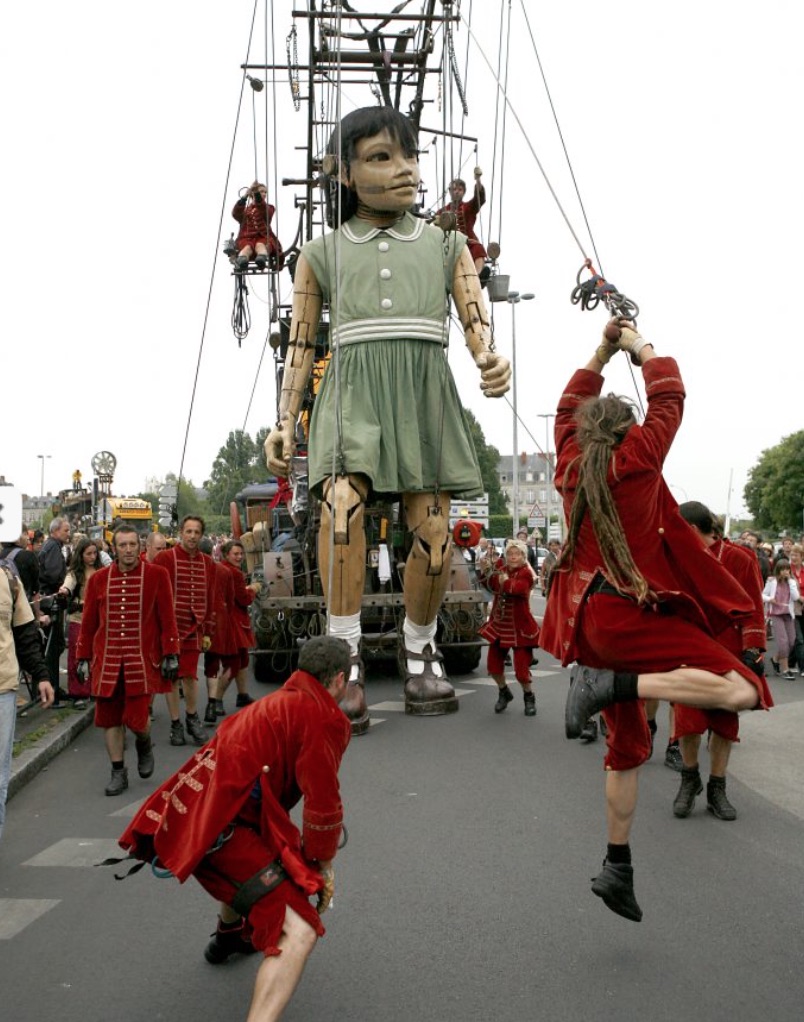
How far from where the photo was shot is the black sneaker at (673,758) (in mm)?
6328

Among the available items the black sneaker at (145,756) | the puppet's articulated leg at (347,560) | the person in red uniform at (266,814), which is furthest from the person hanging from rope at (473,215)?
the person in red uniform at (266,814)

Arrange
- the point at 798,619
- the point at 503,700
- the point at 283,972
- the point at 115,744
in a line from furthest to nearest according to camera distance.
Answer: the point at 798,619
the point at 503,700
the point at 115,744
the point at 283,972

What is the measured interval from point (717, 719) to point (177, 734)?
386cm

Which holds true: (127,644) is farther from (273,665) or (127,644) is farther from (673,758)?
(273,665)

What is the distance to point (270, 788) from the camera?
3.08 m

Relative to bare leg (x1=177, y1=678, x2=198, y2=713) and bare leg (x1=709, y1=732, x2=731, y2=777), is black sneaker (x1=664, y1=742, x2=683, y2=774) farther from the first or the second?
bare leg (x1=177, y1=678, x2=198, y2=713)

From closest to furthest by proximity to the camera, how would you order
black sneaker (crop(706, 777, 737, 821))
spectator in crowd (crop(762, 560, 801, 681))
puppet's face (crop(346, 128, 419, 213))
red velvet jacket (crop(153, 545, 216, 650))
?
black sneaker (crop(706, 777, 737, 821))
puppet's face (crop(346, 128, 419, 213))
red velvet jacket (crop(153, 545, 216, 650))
spectator in crowd (crop(762, 560, 801, 681))

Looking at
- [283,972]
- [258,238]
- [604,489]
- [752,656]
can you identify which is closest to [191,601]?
[752,656]

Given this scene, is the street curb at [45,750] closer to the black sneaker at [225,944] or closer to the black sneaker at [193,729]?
the black sneaker at [193,729]

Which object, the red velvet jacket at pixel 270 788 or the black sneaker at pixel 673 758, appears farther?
the black sneaker at pixel 673 758

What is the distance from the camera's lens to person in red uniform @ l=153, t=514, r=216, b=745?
759cm

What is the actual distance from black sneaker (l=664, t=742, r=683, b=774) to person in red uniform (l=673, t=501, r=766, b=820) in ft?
2.93

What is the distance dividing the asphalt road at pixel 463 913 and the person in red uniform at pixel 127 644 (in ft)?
1.16

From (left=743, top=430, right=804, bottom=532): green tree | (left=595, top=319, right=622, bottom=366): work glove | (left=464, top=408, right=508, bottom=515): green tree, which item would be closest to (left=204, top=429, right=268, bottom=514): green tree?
(left=464, top=408, right=508, bottom=515): green tree
